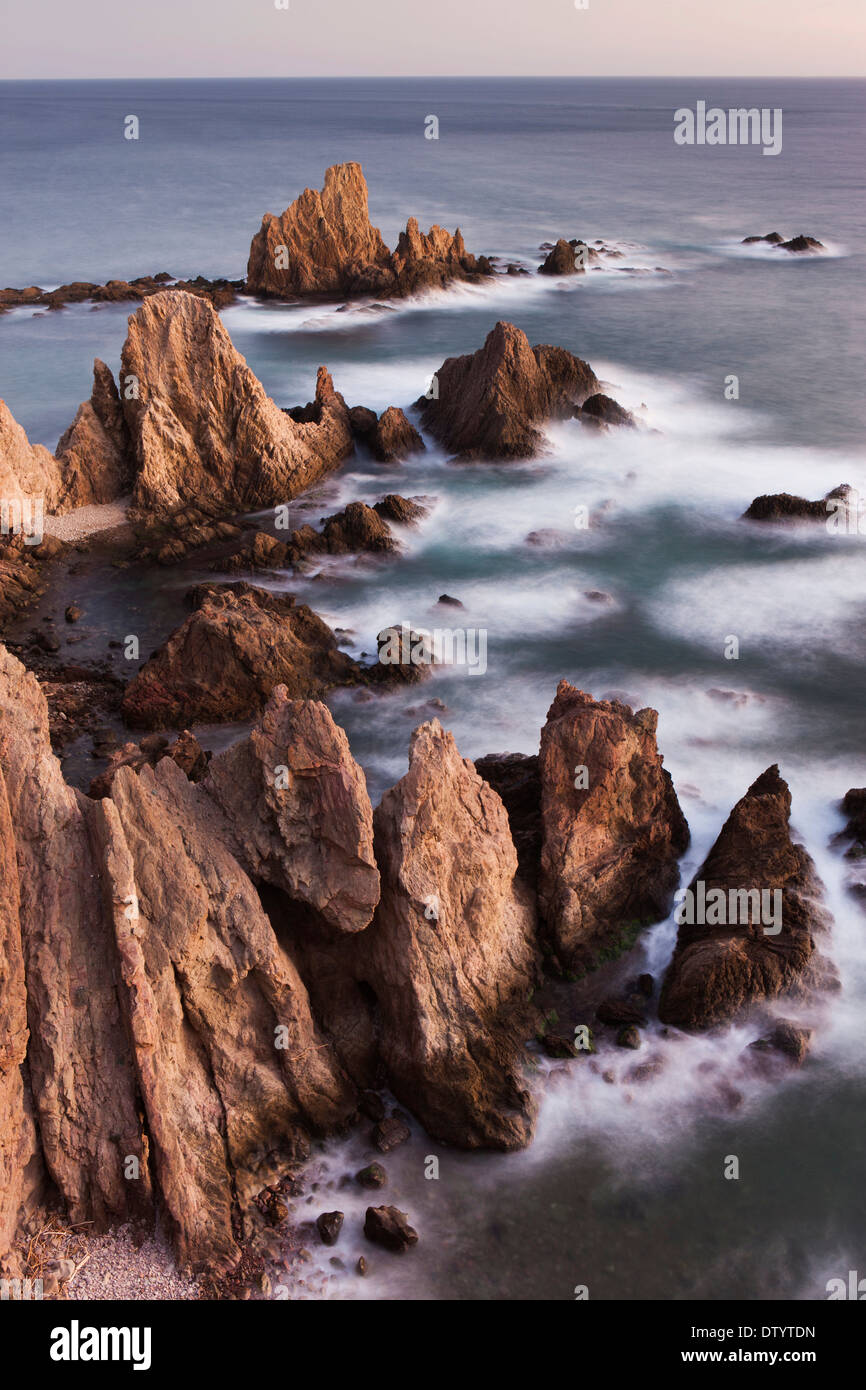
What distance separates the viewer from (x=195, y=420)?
28.9 m

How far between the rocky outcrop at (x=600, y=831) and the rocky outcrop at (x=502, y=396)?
726 inches

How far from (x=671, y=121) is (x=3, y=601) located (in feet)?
568

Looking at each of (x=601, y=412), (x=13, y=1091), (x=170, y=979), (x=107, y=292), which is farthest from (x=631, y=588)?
(x=107, y=292)

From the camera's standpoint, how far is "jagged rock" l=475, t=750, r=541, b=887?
50.9 feet

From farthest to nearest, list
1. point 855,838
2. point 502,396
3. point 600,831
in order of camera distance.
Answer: point 502,396 < point 855,838 < point 600,831

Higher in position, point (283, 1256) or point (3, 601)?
point (3, 601)

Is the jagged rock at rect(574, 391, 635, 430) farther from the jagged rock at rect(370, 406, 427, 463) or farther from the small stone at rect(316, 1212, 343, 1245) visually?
the small stone at rect(316, 1212, 343, 1245)

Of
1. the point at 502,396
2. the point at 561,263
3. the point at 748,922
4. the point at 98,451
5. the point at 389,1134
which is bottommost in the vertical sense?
the point at 389,1134

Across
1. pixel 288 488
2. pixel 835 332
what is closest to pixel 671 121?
pixel 835 332

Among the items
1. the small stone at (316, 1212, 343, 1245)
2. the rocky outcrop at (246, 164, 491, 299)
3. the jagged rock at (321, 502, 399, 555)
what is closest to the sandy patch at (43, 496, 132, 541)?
the jagged rock at (321, 502, 399, 555)

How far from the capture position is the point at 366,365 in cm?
4284

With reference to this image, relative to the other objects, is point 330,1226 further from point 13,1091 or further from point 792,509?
point 792,509

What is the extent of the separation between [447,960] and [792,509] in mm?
20746

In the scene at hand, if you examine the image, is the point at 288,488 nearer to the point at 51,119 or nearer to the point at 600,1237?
the point at 600,1237
